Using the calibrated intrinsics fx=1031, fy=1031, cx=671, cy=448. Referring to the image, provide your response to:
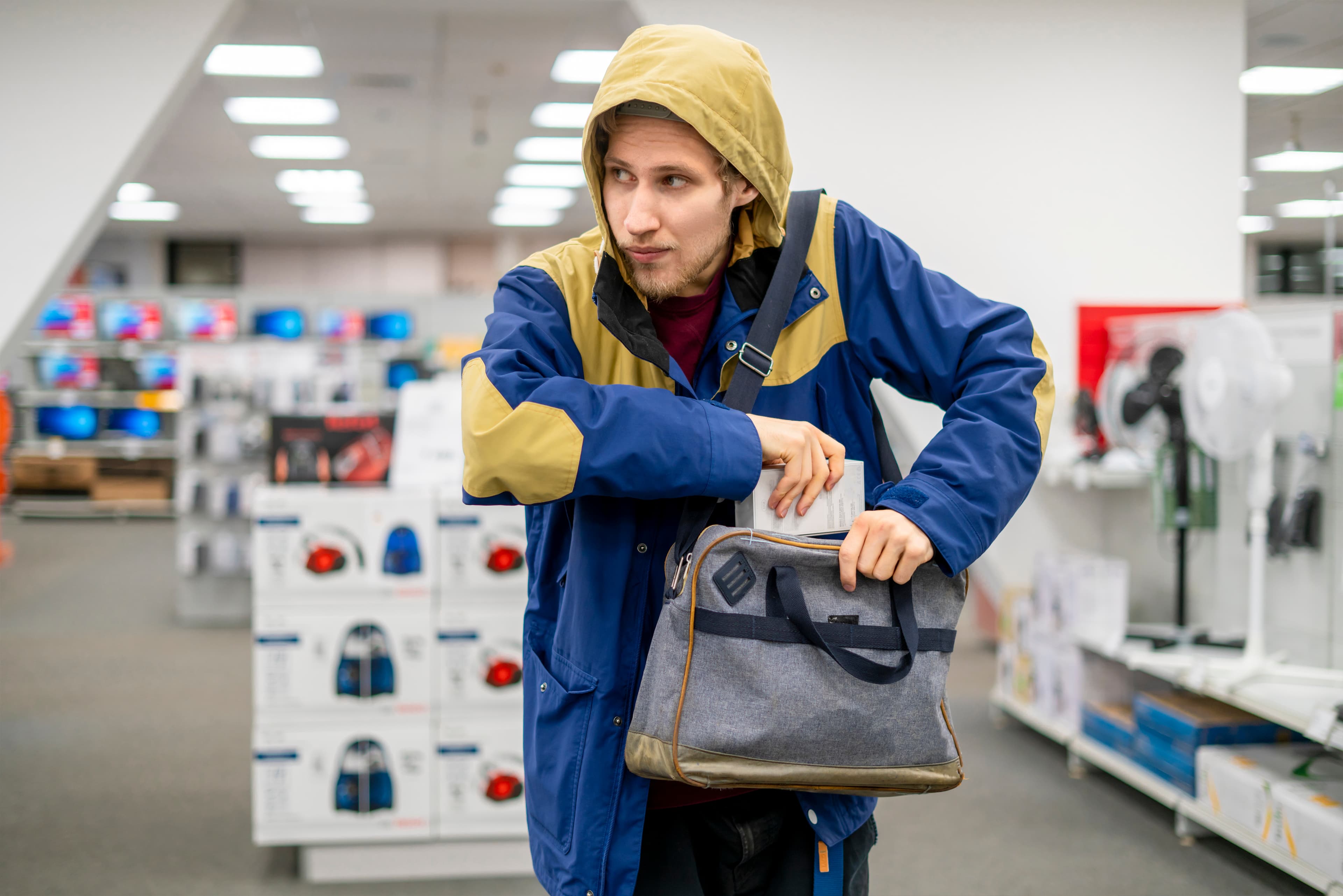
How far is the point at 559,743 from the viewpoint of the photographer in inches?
45.4

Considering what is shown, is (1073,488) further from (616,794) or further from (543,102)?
(543,102)

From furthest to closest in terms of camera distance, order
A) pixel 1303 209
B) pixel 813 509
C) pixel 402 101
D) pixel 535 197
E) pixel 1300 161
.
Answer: pixel 535 197, pixel 1303 209, pixel 1300 161, pixel 402 101, pixel 813 509

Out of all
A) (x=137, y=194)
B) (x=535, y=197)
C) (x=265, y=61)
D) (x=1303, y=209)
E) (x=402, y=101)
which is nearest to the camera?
(x=265, y=61)

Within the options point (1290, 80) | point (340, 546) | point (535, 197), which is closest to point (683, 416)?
point (340, 546)

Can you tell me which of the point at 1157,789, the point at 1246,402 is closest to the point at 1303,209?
the point at 1246,402

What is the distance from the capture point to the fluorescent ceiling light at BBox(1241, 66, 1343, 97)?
6594 mm

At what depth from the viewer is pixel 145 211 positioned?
13.4 m

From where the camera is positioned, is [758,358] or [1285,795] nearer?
[758,358]

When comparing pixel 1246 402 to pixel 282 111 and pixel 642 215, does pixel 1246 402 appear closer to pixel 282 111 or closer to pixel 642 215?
pixel 642 215

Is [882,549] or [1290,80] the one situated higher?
[1290,80]

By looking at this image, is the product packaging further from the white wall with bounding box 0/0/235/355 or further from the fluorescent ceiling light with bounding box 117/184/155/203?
the fluorescent ceiling light with bounding box 117/184/155/203

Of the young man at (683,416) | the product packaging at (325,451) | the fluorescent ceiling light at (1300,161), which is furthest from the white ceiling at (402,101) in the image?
the fluorescent ceiling light at (1300,161)

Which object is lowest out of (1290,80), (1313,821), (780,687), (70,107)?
(1313,821)

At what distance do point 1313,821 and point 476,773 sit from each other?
2375 mm
